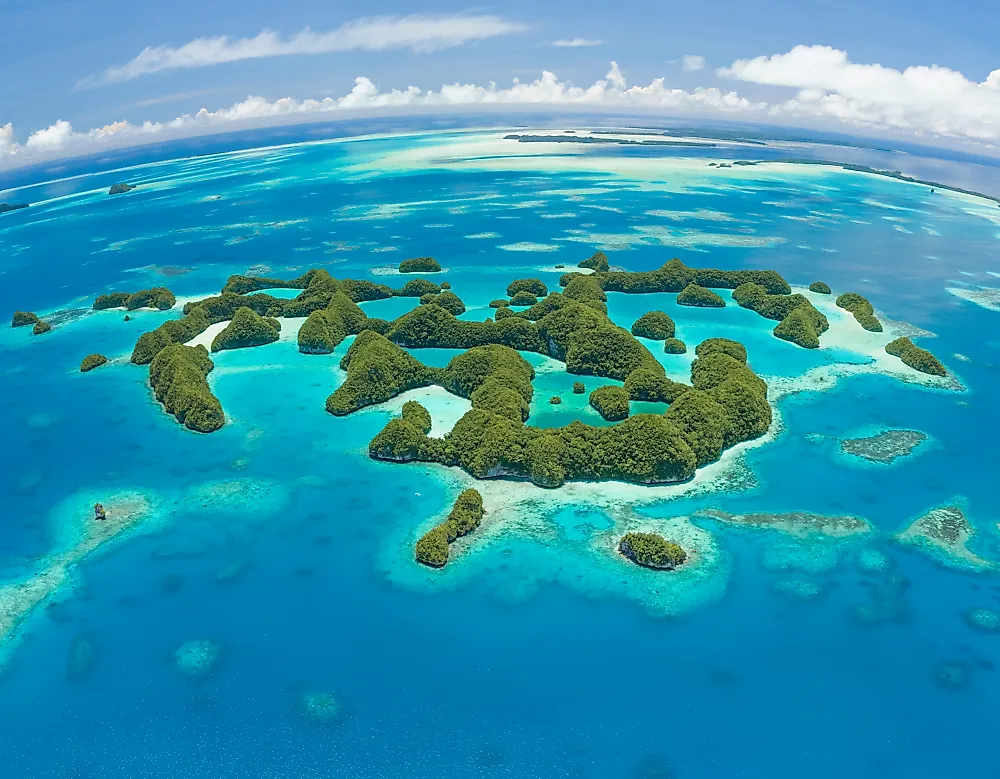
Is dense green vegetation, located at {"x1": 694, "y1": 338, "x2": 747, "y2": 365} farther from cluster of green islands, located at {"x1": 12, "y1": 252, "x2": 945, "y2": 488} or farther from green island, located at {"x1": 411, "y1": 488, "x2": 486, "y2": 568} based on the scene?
green island, located at {"x1": 411, "y1": 488, "x2": 486, "y2": 568}

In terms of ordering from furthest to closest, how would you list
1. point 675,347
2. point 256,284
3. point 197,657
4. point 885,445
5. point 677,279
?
point 256,284, point 677,279, point 675,347, point 885,445, point 197,657

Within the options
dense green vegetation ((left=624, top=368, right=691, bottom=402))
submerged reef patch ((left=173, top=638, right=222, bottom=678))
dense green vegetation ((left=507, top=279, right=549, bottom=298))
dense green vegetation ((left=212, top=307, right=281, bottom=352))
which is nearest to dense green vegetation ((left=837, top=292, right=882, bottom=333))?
dense green vegetation ((left=624, top=368, right=691, bottom=402))

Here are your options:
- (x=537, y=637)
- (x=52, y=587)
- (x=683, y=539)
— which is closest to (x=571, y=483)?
(x=683, y=539)

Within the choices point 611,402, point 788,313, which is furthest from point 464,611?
point 788,313

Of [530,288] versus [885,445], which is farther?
Answer: [530,288]

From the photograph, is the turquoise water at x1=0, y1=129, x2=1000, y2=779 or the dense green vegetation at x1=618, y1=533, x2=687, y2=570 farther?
the dense green vegetation at x1=618, y1=533, x2=687, y2=570

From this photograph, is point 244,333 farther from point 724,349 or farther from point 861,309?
point 861,309
